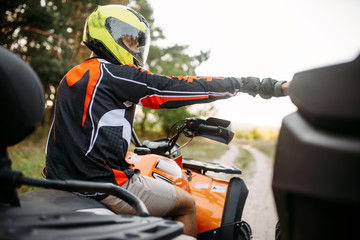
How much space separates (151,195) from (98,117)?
1.88 ft

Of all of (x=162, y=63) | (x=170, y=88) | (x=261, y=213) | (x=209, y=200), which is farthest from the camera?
(x=162, y=63)

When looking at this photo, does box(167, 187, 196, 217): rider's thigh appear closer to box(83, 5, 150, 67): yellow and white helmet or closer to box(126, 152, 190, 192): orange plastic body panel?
box(126, 152, 190, 192): orange plastic body panel

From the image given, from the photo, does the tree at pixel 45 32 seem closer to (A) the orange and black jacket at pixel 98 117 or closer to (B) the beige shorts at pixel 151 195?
(A) the orange and black jacket at pixel 98 117

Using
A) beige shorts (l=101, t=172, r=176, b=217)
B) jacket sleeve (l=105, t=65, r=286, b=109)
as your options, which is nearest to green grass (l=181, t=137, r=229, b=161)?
jacket sleeve (l=105, t=65, r=286, b=109)

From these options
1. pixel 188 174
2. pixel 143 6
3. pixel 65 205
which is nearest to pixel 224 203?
pixel 188 174

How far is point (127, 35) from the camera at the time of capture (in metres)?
2.04

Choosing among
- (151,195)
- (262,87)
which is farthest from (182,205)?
(262,87)

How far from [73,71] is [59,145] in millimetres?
483

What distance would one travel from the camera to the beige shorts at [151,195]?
1.72m

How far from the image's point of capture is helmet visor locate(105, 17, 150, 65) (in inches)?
79.0

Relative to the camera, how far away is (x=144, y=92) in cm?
179

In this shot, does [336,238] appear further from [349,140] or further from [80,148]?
[80,148]

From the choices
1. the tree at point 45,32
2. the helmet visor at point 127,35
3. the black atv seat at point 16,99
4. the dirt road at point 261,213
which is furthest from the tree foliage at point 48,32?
the black atv seat at point 16,99

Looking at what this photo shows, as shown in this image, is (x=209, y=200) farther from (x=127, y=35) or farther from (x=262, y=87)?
(x=127, y=35)
